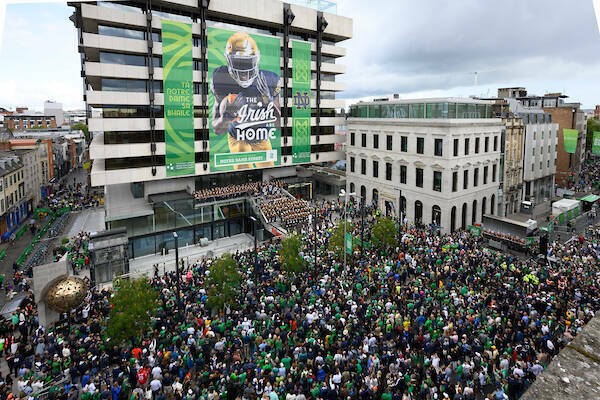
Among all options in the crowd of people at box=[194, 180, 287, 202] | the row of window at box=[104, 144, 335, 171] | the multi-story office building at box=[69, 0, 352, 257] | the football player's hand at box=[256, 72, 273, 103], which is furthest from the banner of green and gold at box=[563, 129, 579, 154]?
the row of window at box=[104, 144, 335, 171]

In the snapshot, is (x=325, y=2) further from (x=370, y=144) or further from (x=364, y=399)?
(x=364, y=399)

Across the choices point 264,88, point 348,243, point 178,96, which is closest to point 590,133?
point 264,88

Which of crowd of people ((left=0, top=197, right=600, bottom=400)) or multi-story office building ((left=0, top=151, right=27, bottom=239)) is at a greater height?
multi-story office building ((left=0, top=151, right=27, bottom=239))

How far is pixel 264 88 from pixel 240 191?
13.3m

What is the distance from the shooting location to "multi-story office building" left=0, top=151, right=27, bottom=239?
4478 cm

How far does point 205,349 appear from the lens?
1956 centimetres

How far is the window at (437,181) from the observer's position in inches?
1624

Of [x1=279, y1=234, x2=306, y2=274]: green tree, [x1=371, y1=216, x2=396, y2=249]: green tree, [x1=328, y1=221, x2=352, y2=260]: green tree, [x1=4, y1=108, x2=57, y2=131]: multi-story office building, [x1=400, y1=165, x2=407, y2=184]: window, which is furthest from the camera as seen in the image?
[x1=4, y1=108, x2=57, y2=131]: multi-story office building

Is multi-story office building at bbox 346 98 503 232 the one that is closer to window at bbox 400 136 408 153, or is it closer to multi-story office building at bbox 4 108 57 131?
window at bbox 400 136 408 153

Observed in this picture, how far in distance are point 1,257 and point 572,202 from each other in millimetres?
63858

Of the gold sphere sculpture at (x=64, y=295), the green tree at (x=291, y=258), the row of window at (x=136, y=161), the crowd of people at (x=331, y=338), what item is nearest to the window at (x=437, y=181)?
the crowd of people at (x=331, y=338)

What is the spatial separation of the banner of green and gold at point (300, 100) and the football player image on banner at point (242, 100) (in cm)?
276

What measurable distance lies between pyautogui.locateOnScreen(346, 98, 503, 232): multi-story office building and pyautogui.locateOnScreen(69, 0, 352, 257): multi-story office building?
1066 cm

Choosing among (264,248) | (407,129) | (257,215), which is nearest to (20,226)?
(257,215)
